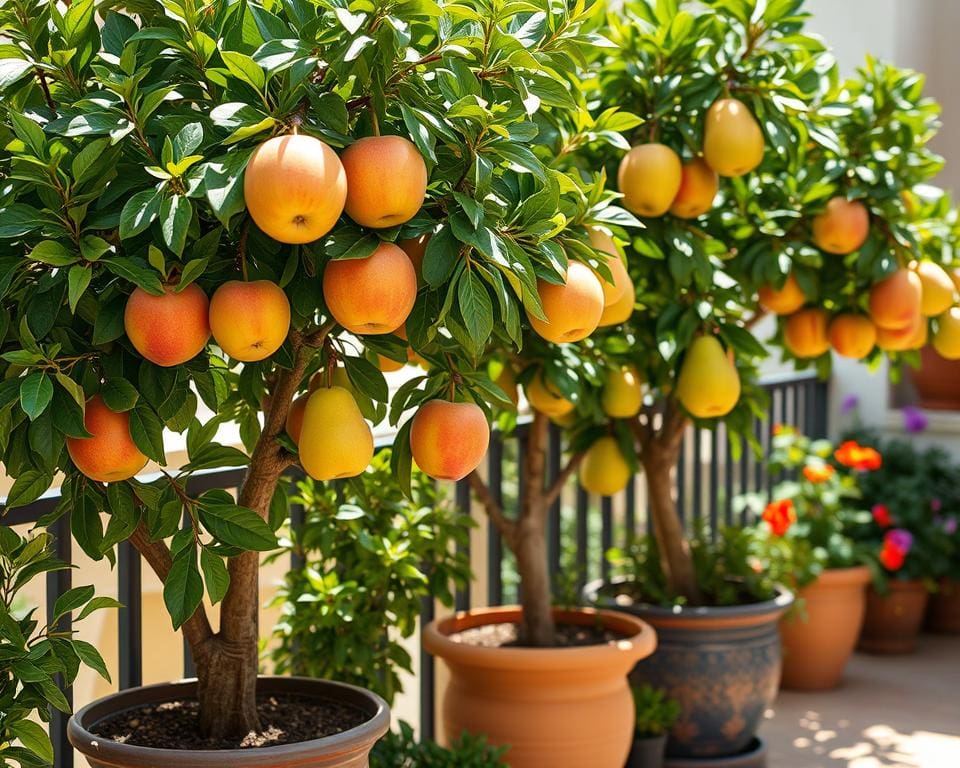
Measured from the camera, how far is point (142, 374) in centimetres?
135

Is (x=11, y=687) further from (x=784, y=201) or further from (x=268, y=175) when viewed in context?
(x=784, y=201)

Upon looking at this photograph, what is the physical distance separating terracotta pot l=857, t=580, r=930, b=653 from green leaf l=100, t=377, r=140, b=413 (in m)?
3.48

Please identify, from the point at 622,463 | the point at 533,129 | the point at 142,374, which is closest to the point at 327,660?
the point at 622,463

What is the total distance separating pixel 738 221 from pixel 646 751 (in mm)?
1189

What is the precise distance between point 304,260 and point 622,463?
137 centimetres

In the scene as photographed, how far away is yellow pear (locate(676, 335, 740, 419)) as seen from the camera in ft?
7.43

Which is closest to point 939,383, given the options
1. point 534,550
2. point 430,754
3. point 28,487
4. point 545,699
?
point 534,550

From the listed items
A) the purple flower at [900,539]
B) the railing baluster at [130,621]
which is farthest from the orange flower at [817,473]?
the railing baluster at [130,621]

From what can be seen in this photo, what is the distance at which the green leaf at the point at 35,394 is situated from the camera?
1.19m

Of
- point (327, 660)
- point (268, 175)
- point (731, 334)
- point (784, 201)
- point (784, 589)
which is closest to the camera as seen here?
point (268, 175)

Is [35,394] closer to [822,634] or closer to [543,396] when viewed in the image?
[543,396]

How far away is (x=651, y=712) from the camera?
276 centimetres

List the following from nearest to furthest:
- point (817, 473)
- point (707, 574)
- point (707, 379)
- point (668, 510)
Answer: point (707, 379)
point (668, 510)
point (707, 574)
point (817, 473)

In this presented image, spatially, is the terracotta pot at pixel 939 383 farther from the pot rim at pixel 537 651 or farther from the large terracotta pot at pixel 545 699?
the large terracotta pot at pixel 545 699
